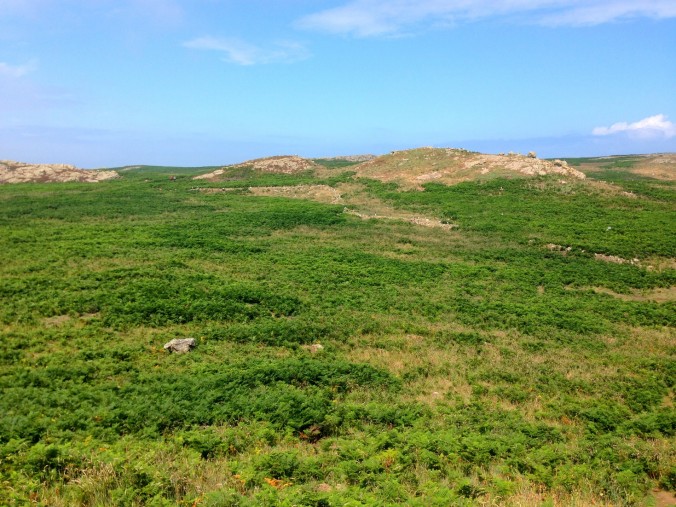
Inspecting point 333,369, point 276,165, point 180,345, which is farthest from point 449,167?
point 180,345

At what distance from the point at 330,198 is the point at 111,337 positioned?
4094 centimetres

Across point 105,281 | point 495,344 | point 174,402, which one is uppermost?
point 105,281

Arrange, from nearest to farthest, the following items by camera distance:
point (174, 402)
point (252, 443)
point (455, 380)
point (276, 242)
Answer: point (252, 443), point (174, 402), point (455, 380), point (276, 242)

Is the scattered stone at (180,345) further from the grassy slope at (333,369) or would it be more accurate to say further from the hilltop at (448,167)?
the hilltop at (448,167)

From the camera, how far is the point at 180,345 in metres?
15.5

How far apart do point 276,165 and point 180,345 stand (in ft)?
236

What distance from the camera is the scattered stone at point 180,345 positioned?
1541 centimetres

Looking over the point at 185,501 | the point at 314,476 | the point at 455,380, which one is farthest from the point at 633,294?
the point at 185,501

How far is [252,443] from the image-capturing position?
9.98 metres

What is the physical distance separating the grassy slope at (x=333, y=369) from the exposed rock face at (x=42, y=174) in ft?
189

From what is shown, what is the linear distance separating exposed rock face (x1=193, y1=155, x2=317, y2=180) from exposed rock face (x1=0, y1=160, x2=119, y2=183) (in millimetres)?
24871

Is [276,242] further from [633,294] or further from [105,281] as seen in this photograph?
[633,294]

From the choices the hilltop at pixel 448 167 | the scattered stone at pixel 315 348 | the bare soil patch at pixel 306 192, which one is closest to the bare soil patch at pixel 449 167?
the hilltop at pixel 448 167

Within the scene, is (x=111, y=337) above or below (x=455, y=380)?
above
